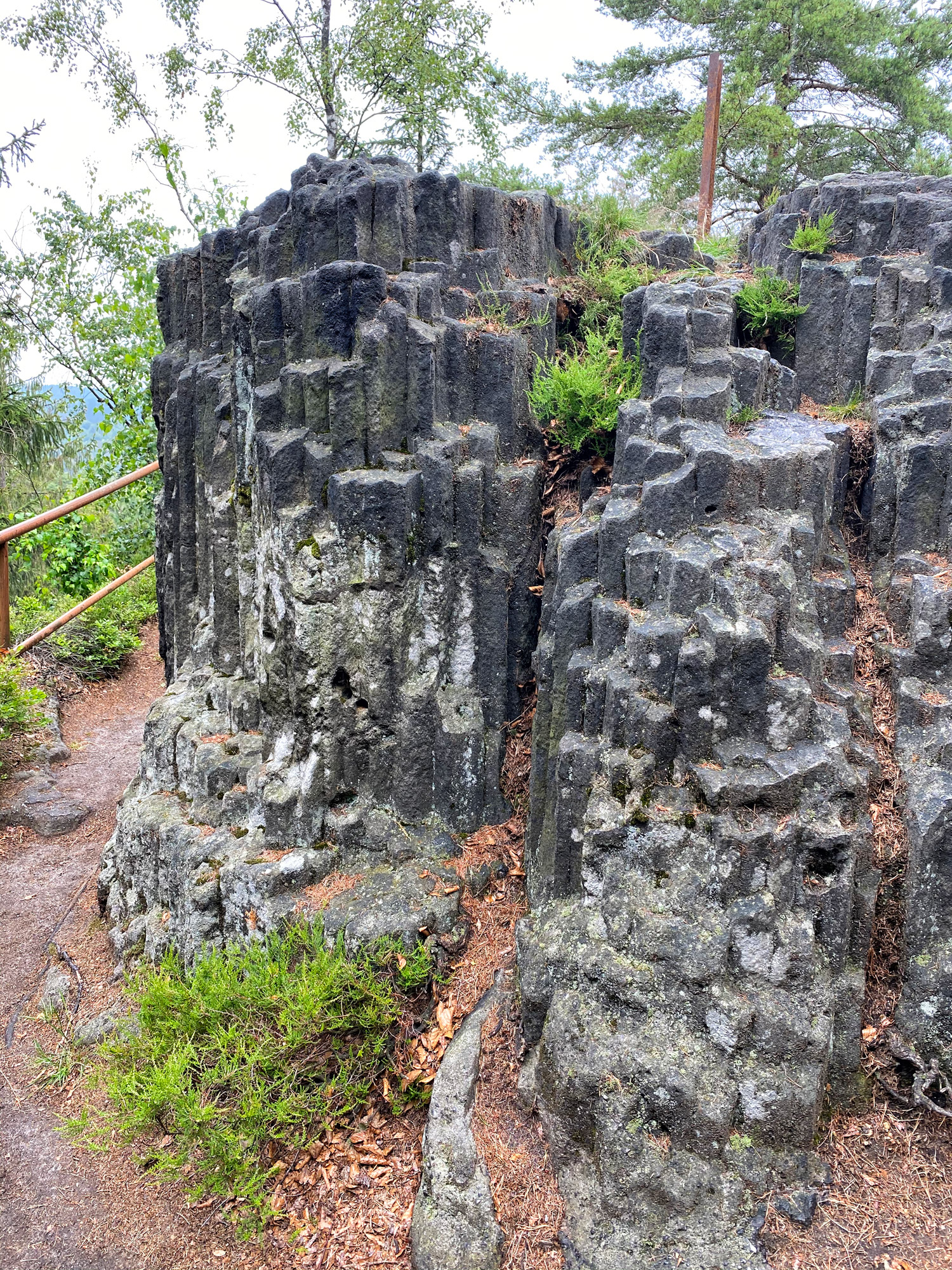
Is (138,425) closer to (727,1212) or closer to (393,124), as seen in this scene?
(393,124)

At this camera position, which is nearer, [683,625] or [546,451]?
[683,625]

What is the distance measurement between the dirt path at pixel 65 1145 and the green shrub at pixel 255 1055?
184 mm

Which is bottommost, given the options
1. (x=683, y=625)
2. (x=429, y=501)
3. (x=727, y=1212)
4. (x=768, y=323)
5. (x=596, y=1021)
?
(x=727, y=1212)

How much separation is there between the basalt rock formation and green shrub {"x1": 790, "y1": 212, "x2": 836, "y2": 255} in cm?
11

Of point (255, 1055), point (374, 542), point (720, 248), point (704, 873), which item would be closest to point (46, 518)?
point (374, 542)

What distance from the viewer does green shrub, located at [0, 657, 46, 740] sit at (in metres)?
7.85

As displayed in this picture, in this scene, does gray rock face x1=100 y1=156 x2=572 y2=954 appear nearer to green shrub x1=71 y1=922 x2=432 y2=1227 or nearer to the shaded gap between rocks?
green shrub x1=71 y1=922 x2=432 y2=1227

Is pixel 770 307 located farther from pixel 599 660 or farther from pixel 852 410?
pixel 599 660

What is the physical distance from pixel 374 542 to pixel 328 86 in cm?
1246

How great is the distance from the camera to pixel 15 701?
7.87m

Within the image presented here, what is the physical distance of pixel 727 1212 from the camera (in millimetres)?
3162

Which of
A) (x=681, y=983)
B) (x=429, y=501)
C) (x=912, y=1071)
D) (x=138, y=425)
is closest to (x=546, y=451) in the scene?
(x=429, y=501)

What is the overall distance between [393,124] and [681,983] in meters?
14.8

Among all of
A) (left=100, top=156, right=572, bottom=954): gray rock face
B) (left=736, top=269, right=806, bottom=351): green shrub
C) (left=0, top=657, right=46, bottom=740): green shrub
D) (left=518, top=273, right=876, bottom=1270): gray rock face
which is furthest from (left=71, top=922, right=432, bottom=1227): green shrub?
(left=0, top=657, right=46, bottom=740): green shrub
